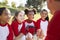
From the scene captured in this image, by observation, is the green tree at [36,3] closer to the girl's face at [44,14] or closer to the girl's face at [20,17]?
the girl's face at [44,14]

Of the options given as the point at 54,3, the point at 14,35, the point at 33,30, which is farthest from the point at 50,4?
the point at 33,30

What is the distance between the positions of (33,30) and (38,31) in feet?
0.32

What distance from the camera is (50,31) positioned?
38cm

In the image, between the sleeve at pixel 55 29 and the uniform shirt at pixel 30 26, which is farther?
the uniform shirt at pixel 30 26

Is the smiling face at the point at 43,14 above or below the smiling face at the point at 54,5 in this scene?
below

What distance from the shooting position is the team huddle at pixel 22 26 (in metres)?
1.91

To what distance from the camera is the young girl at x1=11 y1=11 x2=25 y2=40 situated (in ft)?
6.91

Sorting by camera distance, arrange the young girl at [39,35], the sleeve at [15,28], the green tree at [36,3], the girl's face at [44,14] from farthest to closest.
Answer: the green tree at [36,3], the girl's face at [44,14], the young girl at [39,35], the sleeve at [15,28]

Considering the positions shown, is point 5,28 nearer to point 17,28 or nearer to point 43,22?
point 17,28

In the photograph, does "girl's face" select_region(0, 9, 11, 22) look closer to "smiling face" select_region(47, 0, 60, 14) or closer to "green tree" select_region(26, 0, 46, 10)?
"green tree" select_region(26, 0, 46, 10)

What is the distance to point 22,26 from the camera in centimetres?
218

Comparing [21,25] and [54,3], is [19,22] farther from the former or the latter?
[54,3]

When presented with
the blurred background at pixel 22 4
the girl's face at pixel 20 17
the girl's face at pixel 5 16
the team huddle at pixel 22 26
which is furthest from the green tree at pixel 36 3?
the girl's face at pixel 5 16

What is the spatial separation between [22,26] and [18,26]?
6cm
